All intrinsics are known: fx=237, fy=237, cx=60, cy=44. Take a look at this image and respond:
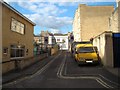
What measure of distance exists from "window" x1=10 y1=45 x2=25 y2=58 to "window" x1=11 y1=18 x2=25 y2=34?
188 centimetres

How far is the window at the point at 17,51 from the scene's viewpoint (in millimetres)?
25172

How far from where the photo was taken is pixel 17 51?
27297mm

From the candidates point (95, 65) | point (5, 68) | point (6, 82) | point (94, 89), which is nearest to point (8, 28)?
point (5, 68)

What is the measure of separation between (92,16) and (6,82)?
139 ft

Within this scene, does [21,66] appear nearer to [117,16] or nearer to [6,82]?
[6,82]

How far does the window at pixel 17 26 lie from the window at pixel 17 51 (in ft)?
6.16

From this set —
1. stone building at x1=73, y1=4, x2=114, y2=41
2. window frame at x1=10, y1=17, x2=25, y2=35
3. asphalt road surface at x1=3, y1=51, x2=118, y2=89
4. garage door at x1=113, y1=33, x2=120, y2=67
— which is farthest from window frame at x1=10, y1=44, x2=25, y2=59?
stone building at x1=73, y1=4, x2=114, y2=41

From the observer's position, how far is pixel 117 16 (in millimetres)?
32500

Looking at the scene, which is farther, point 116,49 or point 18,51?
point 18,51

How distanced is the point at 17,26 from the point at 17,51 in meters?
2.88

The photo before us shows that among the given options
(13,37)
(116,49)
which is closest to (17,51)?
(13,37)

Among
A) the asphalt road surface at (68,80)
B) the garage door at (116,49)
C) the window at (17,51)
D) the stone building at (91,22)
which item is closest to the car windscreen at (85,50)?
the garage door at (116,49)

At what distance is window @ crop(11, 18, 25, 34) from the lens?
82.9ft

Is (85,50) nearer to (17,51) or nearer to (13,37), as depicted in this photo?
(13,37)
